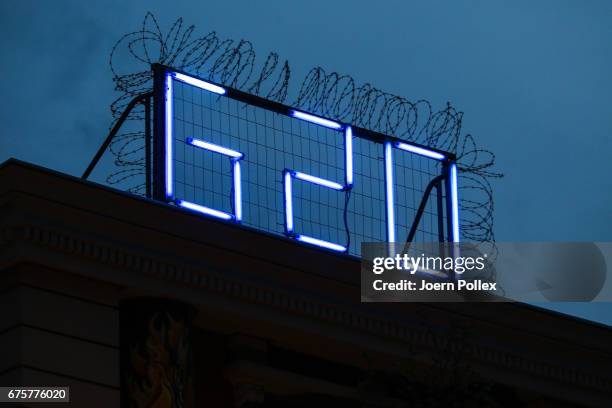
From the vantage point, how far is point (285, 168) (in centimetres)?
1842

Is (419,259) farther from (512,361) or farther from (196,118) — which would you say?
(196,118)

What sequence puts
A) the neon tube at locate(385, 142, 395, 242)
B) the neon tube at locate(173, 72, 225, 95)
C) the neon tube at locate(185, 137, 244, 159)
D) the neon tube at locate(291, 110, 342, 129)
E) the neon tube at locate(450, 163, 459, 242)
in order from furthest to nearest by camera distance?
the neon tube at locate(450, 163, 459, 242)
the neon tube at locate(291, 110, 342, 129)
the neon tube at locate(385, 142, 395, 242)
the neon tube at locate(173, 72, 225, 95)
the neon tube at locate(185, 137, 244, 159)

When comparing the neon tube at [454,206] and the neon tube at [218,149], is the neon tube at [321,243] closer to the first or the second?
the neon tube at [218,149]

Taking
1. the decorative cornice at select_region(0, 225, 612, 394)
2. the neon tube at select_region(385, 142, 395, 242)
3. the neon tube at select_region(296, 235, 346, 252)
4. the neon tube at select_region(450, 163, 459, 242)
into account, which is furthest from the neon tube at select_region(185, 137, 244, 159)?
the neon tube at select_region(450, 163, 459, 242)

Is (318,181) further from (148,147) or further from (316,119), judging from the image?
(148,147)

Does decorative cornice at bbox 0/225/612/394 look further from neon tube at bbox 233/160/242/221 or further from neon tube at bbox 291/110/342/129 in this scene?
neon tube at bbox 291/110/342/129

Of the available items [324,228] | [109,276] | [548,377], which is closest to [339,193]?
[324,228]

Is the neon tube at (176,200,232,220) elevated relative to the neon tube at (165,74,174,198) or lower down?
lower down

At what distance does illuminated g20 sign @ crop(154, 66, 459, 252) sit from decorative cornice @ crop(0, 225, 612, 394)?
84 centimetres

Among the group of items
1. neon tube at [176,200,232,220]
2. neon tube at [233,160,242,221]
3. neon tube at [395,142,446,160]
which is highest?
neon tube at [395,142,446,160]

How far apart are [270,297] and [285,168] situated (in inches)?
110

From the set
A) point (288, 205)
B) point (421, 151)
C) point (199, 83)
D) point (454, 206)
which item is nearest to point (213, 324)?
point (288, 205)

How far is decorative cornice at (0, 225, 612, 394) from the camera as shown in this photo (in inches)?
576

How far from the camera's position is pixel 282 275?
53.3ft
